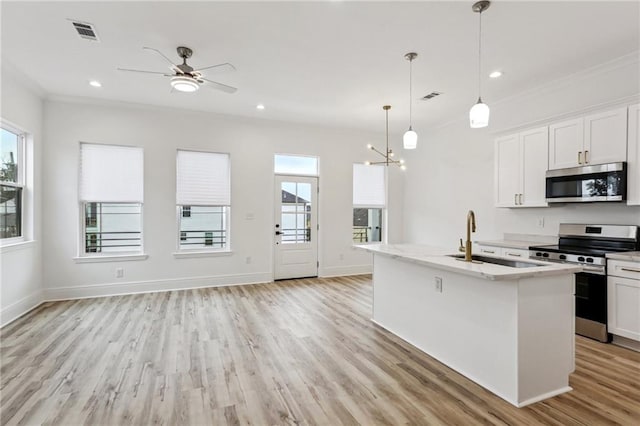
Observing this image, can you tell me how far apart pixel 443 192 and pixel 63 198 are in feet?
21.5

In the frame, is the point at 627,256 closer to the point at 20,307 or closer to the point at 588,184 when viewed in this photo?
the point at 588,184

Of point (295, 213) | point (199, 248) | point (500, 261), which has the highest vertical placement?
point (295, 213)

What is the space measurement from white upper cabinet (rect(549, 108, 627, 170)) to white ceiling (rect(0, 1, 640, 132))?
70 cm

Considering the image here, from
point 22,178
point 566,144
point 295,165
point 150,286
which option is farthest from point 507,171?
point 22,178

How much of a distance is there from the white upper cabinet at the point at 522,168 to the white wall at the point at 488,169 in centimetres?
19

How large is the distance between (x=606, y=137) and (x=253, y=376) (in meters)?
4.36

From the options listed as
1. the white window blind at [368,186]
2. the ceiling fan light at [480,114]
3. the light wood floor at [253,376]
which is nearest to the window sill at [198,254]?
the light wood floor at [253,376]

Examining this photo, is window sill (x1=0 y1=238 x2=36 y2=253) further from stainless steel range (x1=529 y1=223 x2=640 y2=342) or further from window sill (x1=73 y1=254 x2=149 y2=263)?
stainless steel range (x1=529 y1=223 x2=640 y2=342)

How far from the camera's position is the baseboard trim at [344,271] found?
6.50m

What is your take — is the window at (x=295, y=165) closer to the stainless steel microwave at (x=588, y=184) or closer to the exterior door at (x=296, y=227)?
the exterior door at (x=296, y=227)

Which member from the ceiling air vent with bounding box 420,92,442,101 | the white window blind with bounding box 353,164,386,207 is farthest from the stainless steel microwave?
the white window blind with bounding box 353,164,386,207

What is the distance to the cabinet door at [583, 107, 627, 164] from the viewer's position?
3314 millimetres

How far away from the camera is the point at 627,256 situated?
3.04m

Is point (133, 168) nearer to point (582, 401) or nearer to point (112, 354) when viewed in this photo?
point (112, 354)
